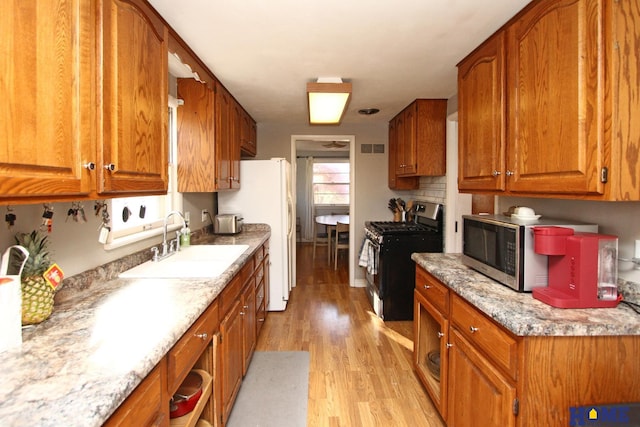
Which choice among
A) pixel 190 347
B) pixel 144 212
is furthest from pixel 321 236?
pixel 190 347

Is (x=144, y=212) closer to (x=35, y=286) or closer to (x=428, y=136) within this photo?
(x=35, y=286)

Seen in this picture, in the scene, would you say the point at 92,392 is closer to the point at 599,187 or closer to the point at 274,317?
the point at 599,187

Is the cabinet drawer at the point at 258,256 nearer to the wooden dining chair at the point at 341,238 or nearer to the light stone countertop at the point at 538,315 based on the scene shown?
the light stone countertop at the point at 538,315

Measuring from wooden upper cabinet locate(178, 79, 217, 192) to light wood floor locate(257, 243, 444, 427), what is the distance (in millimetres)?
Result: 1479

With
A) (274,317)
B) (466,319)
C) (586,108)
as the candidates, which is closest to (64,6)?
(586,108)

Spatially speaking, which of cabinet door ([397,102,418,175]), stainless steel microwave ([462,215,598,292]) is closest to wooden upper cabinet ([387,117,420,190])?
cabinet door ([397,102,418,175])

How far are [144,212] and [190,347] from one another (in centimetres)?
126

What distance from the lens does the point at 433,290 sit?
80.7 inches

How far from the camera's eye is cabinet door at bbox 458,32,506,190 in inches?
73.4

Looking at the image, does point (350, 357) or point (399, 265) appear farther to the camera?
point (399, 265)

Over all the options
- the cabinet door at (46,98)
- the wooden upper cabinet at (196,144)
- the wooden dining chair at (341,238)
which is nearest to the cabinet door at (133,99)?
the cabinet door at (46,98)

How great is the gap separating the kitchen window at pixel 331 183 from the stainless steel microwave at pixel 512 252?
6453 mm

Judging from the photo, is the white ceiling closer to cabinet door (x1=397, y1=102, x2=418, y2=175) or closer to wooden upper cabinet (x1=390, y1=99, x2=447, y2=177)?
wooden upper cabinet (x1=390, y1=99, x2=447, y2=177)

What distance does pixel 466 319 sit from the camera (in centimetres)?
161
